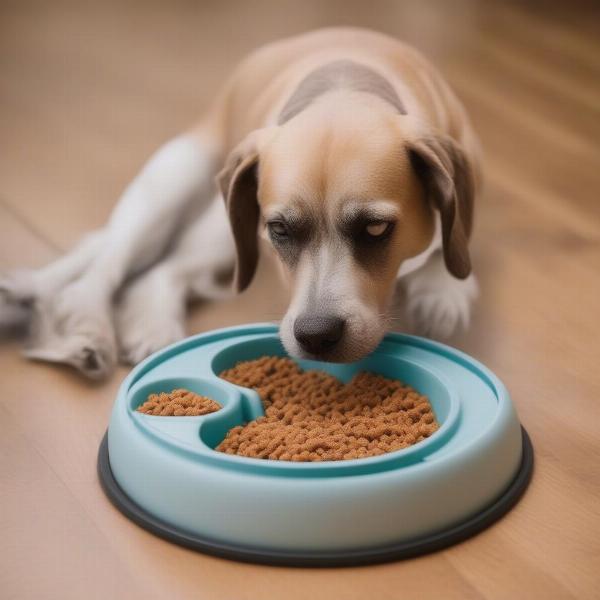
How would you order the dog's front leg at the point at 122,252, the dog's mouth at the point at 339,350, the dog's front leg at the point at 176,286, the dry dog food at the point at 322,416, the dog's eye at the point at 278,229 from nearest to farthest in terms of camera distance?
1. the dry dog food at the point at 322,416
2. the dog's mouth at the point at 339,350
3. the dog's eye at the point at 278,229
4. the dog's front leg at the point at 122,252
5. the dog's front leg at the point at 176,286

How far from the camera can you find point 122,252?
303 cm

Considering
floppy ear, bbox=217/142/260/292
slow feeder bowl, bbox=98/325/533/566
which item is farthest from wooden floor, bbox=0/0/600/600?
floppy ear, bbox=217/142/260/292

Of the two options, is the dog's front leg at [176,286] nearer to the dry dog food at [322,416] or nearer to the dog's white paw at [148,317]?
the dog's white paw at [148,317]

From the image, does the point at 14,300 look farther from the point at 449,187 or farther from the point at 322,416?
the point at 449,187

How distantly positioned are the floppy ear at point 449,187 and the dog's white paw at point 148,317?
79 cm

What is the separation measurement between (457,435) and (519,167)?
6.34ft

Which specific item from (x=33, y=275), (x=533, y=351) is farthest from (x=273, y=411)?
(x=33, y=275)

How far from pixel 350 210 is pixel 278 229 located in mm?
209

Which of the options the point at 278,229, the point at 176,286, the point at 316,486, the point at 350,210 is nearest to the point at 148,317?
the point at 176,286

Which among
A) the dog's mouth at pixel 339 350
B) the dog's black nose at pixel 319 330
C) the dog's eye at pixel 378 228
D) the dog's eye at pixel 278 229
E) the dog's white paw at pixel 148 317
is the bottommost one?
the dog's white paw at pixel 148 317

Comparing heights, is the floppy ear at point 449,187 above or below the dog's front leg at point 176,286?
above

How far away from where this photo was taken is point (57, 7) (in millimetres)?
5758

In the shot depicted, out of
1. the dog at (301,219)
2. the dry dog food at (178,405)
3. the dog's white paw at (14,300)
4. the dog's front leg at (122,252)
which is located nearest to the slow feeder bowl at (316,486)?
the dry dog food at (178,405)

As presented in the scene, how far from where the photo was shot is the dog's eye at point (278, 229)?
7.94 feet
